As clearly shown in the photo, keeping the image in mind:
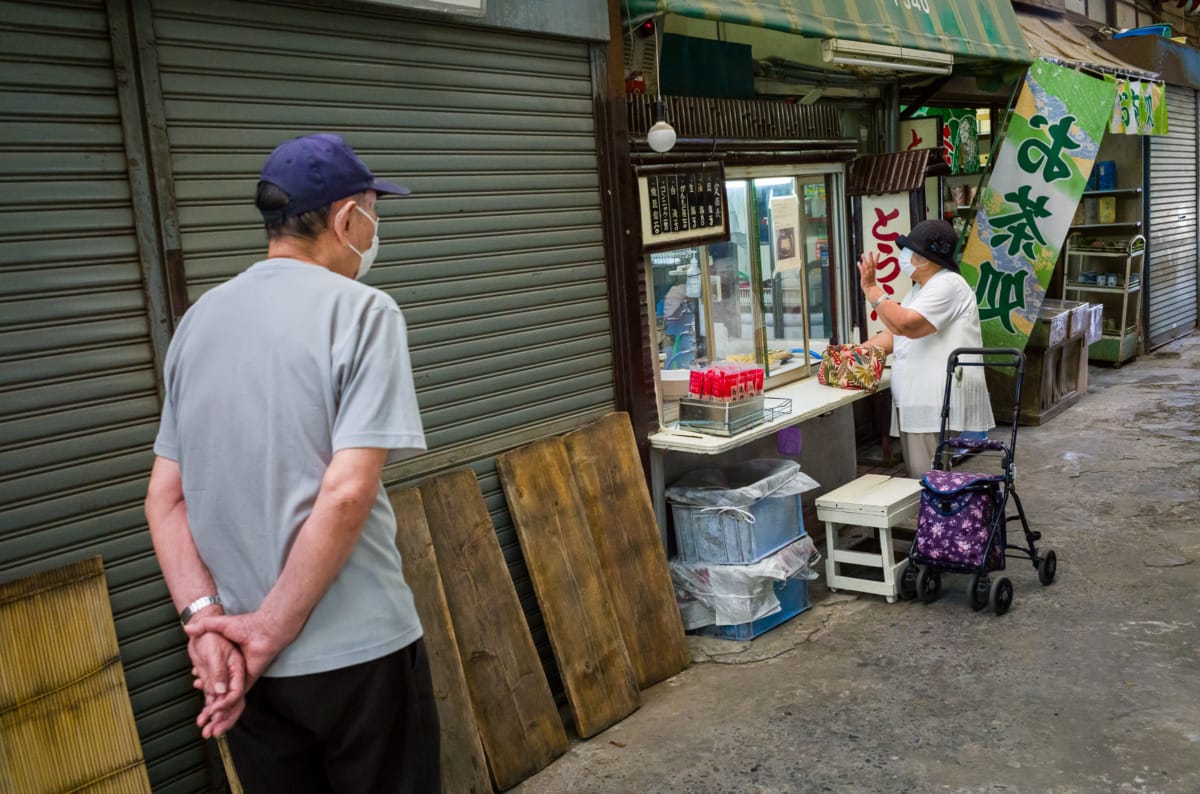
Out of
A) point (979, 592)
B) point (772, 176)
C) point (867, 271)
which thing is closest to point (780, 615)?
point (979, 592)

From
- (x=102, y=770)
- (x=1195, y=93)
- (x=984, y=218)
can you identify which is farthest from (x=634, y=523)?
(x=1195, y=93)

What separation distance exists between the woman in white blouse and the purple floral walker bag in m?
0.97

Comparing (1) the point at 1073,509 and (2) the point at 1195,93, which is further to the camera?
(2) the point at 1195,93

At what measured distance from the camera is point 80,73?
10.8ft

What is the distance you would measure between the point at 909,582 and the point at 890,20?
12.7 ft

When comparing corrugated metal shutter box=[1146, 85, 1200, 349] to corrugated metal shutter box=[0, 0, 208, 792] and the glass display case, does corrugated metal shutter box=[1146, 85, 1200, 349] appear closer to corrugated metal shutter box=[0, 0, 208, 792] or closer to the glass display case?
the glass display case

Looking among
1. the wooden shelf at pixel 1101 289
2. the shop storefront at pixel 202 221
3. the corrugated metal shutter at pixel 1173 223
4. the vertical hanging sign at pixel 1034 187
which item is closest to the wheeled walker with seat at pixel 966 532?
the shop storefront at pixel 202 221

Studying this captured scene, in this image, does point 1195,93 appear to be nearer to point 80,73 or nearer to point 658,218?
point 658,218

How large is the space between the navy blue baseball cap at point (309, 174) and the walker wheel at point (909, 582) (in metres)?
4.64

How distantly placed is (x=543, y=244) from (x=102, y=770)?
2991 millimetres

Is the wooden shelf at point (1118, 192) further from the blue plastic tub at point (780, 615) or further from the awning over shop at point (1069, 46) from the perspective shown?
the blue plastic tub at point (780, 615)

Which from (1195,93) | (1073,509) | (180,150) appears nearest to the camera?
(180,150)

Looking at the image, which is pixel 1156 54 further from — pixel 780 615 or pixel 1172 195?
pixel 780 615

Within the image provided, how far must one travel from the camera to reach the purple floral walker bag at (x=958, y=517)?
568 centimetres
